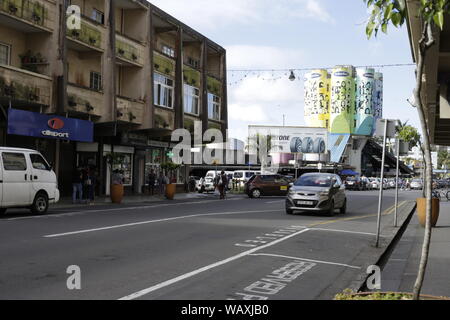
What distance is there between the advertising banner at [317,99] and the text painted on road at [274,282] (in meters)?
88.6

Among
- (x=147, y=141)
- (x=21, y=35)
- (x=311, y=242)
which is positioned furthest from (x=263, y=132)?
(x=311, y=242)

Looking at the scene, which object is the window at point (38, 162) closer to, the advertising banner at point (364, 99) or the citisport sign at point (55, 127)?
the citisport sign at point (55, 127)

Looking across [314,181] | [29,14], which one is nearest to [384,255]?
[314,181]

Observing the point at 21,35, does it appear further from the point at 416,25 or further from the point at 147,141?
the point at 416,25

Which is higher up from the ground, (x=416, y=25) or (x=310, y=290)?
(x=416, y=25)

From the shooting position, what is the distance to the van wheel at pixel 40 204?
16.8 meters

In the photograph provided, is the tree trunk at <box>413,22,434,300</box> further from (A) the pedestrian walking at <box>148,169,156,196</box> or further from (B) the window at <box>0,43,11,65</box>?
(A) the pedestrian walking at <box>148,169,156,196</box>

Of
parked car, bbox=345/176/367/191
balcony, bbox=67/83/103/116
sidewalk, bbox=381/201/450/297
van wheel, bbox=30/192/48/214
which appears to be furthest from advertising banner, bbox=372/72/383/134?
van wheel, bbox=30/192/48/214

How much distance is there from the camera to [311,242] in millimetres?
12273

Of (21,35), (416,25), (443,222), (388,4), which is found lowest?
(443,222)

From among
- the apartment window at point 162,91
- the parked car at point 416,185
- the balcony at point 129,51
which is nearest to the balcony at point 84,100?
the balcony at point 129,51

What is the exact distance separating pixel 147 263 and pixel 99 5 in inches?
925

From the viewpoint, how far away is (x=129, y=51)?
30000 mm

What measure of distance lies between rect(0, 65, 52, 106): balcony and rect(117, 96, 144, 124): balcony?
19.0ft
